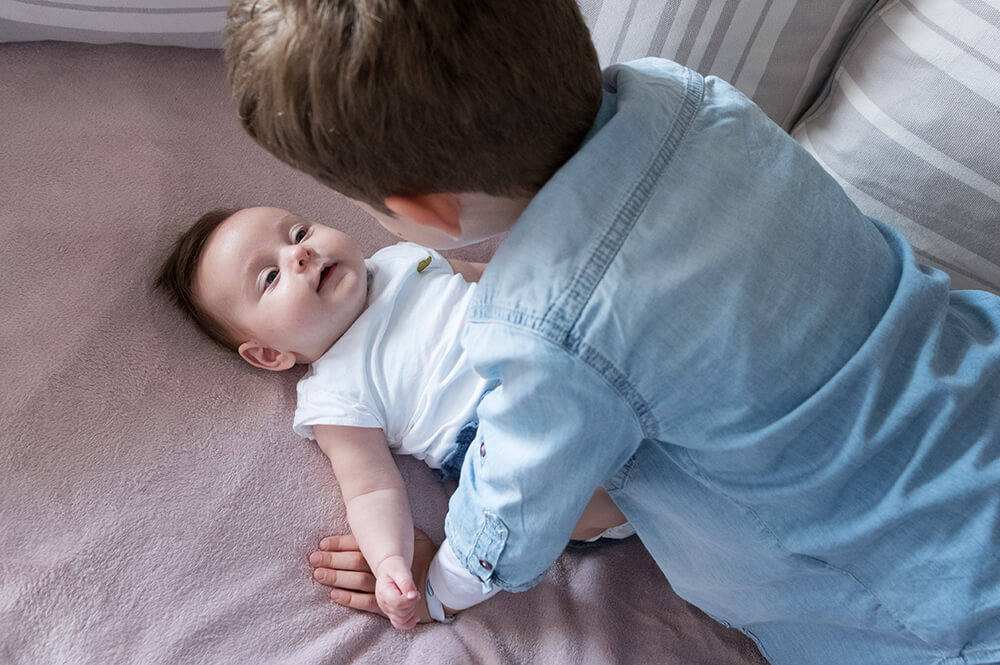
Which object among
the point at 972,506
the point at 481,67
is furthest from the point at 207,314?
the point at 972,506

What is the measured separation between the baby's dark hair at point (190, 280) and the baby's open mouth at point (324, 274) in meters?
0.16

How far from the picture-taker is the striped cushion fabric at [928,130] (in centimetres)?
107

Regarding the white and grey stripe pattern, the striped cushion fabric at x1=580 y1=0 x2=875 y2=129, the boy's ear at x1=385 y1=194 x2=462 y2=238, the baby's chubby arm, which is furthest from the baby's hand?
the white and grey stripe pattern

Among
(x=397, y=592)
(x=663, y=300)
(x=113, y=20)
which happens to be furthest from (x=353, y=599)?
(x=113, y=20)

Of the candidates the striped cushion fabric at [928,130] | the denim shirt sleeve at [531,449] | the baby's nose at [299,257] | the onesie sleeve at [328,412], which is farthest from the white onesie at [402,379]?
the striped cushion fabric at [928,130]

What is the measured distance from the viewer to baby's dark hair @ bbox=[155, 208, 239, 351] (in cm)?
123

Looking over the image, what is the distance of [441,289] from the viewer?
1238 millimetres

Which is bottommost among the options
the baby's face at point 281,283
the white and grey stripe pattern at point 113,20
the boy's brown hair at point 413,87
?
the baby's face at point 281,283

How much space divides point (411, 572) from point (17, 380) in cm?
58

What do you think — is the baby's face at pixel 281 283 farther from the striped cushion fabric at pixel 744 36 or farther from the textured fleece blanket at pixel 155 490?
the striped cushion fabric at pixel 744 36

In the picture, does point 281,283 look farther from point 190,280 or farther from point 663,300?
point 663,300

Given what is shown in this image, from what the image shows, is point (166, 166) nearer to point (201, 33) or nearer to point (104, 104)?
point (104, 104)

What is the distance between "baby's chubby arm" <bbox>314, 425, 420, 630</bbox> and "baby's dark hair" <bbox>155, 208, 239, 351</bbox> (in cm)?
22

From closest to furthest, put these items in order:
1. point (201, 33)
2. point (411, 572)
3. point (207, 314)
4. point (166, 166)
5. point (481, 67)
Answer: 1. point (481, 67)
2. point (411, 572)
3. point (207, 314)
4. point (166, 166)
5. point (201, 33)
